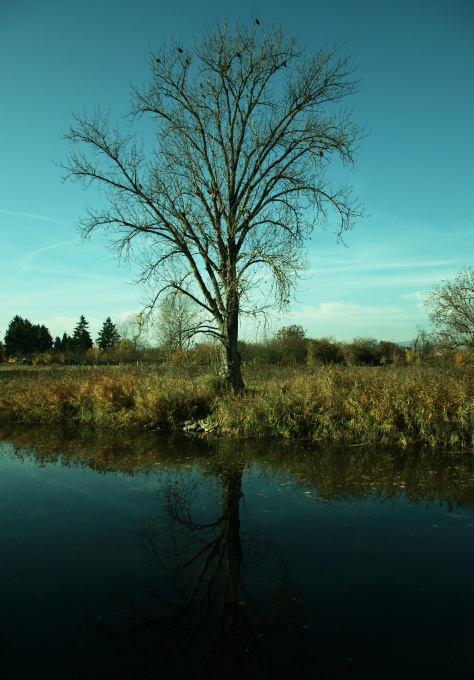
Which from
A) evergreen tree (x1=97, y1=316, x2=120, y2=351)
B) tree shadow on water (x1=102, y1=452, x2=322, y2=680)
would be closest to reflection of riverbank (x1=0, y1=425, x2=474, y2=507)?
tree shadow on water (x1=102, y1=452, x2=322, y2=680)

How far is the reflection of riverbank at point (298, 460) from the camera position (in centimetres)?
912

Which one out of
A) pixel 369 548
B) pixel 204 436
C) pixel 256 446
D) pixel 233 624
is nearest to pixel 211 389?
pixel 204 436

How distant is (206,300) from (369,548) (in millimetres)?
12403

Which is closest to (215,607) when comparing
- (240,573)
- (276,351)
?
(240,573)

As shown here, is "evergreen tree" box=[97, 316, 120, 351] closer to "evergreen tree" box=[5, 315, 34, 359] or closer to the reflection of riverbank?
"evergreen tree" box=[5, 315, 34, 359]

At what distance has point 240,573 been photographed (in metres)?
5.68

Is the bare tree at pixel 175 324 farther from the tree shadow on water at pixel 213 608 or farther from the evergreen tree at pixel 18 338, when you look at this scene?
the evergreen tree at pixel 18 338

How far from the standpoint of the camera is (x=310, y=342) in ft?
110

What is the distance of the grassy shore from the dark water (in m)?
2.41

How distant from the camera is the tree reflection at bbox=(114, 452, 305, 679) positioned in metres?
4.04

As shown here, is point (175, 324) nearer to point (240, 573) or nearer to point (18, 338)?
point (240, 573)

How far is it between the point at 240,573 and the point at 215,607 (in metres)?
0.81

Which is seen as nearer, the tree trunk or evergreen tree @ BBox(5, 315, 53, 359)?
the tree trunk

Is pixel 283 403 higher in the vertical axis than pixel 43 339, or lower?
lower
